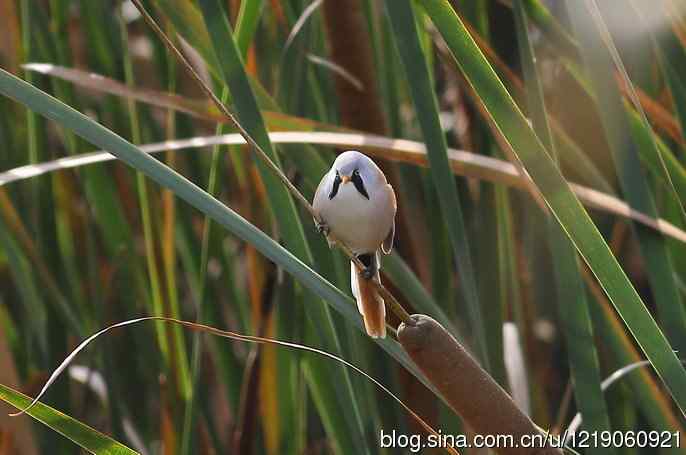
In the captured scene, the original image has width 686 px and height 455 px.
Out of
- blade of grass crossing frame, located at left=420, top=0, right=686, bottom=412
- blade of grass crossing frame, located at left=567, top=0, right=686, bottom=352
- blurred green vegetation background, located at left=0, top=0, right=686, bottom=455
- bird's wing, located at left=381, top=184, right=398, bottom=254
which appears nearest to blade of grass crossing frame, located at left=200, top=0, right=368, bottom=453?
blurred green vegetation background, located at left=0, top=0, right=686, bottom=455

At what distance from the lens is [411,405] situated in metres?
1.59

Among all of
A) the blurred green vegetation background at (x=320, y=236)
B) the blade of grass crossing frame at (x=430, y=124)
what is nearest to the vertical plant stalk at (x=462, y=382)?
the blurred green vegetation background at (x=320, y=236)

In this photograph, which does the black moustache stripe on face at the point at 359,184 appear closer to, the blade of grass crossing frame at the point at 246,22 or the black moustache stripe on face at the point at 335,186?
the black moustache stripe on face at the point at 335,186

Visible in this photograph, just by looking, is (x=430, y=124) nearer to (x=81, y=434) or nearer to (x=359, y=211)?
(x=359, y=211)

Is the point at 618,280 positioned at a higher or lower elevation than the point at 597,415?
higher

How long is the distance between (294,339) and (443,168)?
18.2 inches

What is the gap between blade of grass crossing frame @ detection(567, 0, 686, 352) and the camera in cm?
105

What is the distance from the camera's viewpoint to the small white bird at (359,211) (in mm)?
1091

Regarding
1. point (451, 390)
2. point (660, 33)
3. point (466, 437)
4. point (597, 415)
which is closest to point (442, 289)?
point (466, 437)

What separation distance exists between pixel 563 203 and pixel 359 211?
0.26 metres

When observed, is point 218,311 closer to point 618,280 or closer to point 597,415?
point 597,415

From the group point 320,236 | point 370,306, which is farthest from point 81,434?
point 320,236

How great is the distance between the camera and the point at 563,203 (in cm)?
91

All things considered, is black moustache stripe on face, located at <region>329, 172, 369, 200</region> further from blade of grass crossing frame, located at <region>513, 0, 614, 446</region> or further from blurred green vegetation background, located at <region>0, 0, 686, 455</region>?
blade of grass crossing frame, located at <region>513, 0, 614, 446</region>
